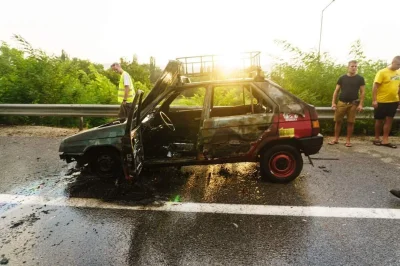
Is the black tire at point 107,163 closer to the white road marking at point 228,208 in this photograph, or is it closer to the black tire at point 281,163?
the white road marking at point 228,208

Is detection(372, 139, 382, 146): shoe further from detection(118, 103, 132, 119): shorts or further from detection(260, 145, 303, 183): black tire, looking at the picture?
detection(118, 103, 132, 119): shorts

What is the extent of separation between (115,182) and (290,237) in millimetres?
2481

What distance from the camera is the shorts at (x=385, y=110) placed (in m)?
5.59

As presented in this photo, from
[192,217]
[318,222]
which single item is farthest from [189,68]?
[318,222]

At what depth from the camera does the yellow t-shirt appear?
5438 mm

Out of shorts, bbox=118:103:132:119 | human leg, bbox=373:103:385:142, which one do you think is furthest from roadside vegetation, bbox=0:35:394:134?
shorts, bbox=118:103:132:119

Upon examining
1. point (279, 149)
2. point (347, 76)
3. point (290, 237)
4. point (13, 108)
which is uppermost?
point (347, 76)

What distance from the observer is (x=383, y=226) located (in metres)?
2.76

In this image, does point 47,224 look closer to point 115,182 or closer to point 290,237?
point 115,182

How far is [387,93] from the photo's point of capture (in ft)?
18.2

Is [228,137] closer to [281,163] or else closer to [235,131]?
[235,131]

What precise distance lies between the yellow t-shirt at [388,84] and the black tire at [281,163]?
3.21 metres

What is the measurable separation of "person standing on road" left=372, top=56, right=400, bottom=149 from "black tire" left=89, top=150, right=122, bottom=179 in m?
5.25

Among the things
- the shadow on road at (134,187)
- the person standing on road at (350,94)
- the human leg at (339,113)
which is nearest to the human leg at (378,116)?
the person standing on road at (350,94)
